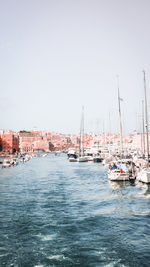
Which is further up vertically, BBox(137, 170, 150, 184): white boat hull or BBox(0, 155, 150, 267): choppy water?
BBox(137, 170, 150, 184): white boat hull

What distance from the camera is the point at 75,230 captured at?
14430 millimetres

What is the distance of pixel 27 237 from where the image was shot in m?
13.4

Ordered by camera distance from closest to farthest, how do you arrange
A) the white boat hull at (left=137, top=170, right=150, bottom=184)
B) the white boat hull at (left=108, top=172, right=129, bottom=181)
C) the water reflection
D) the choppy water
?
the choppy water < the water reflection < the white boat hull at (left=137, top=170, right=150, bottom=184) < the white boat hull at (left=108, top=172, right=129, bottom=181)

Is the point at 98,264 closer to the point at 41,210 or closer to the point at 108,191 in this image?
the point at 41,210

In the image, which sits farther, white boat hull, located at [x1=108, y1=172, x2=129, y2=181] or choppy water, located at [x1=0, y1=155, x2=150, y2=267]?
white boat hull, located at [x1=108, y1=172, x2=129, y2=181]

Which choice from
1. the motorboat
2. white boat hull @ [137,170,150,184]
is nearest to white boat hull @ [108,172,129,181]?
the motorboat

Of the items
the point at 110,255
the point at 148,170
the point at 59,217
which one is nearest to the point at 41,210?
the point at 59,217

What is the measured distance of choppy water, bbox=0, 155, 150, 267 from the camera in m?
10.8

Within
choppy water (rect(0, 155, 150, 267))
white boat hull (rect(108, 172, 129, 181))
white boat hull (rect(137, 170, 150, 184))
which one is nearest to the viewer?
choppy water (rect(0, 155, 150, 267))

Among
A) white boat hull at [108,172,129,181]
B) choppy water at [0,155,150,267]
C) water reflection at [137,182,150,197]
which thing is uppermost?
white boat hull at [108,172,129,181]

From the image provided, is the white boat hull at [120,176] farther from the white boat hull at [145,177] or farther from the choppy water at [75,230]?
the choppy water at [75,230]

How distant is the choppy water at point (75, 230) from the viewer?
10844 millimetres

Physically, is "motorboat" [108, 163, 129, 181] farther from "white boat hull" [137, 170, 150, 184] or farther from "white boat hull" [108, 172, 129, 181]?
"white boat hull" [137, 170, 150, 184]

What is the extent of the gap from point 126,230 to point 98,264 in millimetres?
4514
